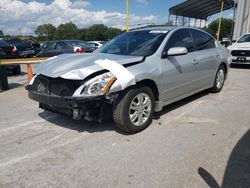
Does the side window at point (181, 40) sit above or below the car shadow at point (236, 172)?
above

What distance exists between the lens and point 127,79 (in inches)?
138

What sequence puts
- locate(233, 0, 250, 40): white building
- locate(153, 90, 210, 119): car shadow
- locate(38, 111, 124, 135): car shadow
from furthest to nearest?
1. locate(233, 0, 250, 40): white building
2. locate(153, 90, 210, 119): car shadow
3. locate(38, 111, 124, 135): car shadow

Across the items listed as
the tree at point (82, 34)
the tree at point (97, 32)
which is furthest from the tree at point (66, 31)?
the tree at point (97, 32)

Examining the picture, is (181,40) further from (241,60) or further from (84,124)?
(241,60)

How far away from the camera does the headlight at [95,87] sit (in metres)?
3.44

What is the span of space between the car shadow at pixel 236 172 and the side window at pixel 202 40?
2648 millimetres

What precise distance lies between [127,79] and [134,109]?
57 cm

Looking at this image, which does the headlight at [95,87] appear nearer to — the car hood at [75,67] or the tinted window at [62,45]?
the car hood at [75,67]

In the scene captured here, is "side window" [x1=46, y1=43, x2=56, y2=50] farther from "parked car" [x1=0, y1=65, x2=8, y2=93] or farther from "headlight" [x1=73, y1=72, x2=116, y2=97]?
"headlight" [x1=73, y1=72, x2=116, y2=97]

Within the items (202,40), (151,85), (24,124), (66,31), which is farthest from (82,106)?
(66,31)

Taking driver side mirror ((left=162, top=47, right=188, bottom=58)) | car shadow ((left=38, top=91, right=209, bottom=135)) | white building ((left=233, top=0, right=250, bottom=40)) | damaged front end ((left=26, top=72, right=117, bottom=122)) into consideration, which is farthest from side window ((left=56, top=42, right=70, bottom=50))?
white building ((left=233, top=0, right=250, bottom=40))

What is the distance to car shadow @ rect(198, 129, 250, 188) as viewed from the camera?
260cm

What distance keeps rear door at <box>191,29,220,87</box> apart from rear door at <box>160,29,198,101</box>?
185 millimetres

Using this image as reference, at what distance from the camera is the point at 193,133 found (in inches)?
154
